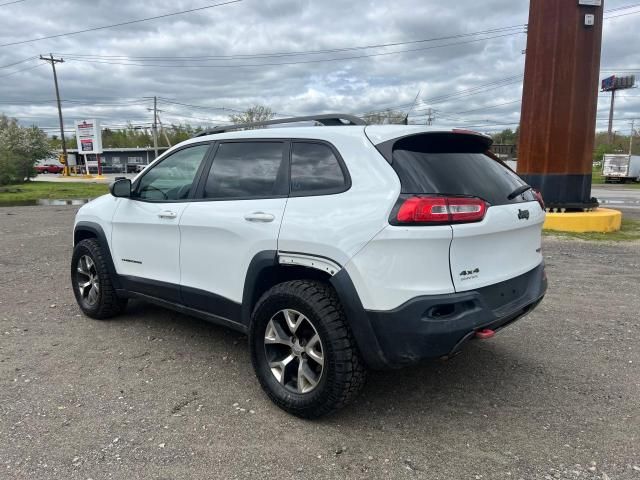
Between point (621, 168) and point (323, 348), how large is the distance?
1707 inches

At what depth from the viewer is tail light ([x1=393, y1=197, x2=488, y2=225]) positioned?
8.79 ft

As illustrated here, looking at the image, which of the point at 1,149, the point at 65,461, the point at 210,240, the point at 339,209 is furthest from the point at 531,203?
the point at 1,149

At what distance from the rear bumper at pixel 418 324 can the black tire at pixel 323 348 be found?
0.31 feet

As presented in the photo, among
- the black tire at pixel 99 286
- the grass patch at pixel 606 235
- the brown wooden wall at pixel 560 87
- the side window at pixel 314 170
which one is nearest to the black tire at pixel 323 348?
the side window at pixel 314 170

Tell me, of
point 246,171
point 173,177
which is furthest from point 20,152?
point 246,171

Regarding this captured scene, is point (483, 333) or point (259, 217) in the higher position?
point (259, 217)

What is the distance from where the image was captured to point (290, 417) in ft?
10.3

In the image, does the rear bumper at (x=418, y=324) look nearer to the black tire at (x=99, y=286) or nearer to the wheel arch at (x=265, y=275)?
the wheel arch at (x=265, y=275)

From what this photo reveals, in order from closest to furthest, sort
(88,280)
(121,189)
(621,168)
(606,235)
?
(121,189) < (88,280) < (606,235) < (621,168)

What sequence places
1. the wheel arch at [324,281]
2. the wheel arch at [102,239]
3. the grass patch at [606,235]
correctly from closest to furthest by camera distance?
the wheel arch at [324,281]
the wheel arch at [102,239]
the grass patch at [606,235]

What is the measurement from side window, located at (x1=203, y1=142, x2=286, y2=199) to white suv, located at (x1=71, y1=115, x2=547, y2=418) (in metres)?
0.01

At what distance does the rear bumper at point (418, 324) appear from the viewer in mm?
2666

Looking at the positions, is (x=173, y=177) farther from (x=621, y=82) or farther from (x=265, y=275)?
(x=621, y=82)

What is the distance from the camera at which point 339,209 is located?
292 centimetres
